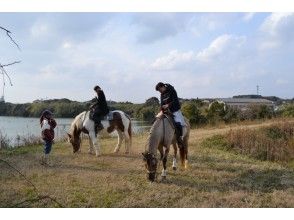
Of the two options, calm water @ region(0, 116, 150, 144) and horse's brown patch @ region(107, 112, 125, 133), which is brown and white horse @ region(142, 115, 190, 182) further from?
calm water @ region(0, 116, 150, 144)

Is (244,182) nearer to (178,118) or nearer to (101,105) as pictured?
(178,118)

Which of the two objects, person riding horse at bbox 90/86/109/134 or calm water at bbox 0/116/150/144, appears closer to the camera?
person riding horse at bbox 90/86/109/134

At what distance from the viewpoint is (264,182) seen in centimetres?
941

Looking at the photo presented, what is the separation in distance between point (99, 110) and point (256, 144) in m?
5.92

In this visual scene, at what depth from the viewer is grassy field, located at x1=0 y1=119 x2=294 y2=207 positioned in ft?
25.0

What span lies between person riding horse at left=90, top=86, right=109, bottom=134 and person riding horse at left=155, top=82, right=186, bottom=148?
2961mm

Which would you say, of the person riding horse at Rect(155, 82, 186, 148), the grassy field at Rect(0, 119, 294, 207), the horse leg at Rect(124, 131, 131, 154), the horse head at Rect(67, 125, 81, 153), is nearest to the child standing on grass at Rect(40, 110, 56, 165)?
the grassy field at Rect(0, 119, 294, 207)

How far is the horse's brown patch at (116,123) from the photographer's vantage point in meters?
13.0

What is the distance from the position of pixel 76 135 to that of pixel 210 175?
16.9 ft

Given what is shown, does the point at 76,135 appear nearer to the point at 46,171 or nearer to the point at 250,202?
the point at 46,171

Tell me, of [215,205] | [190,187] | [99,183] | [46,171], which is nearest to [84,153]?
[46,171]

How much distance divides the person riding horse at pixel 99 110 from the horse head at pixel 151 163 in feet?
13.5

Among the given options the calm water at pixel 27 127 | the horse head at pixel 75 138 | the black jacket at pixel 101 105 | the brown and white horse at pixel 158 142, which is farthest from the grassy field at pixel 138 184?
the calm water at pixel 27 127

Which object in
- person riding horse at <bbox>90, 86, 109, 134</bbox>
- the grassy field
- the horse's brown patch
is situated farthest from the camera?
the horse's brown patch
